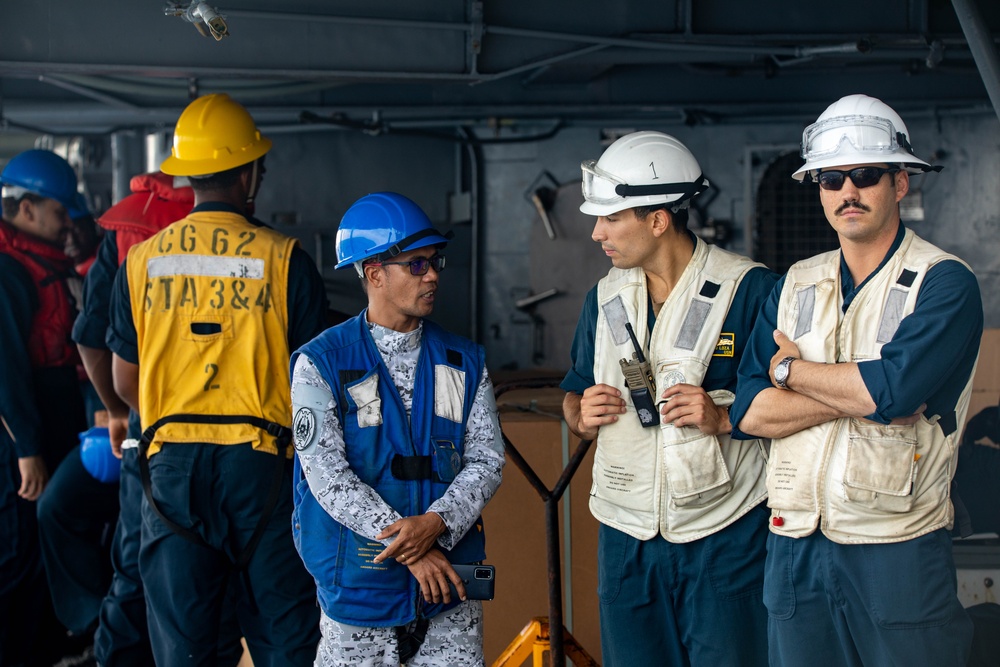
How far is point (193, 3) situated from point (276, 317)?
108 centimetres

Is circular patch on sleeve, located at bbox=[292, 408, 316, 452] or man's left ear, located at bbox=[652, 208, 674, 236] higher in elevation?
man's left ear, located at bbox=[652, 208, 674, 236]

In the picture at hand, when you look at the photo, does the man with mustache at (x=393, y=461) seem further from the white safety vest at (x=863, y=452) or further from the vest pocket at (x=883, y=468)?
the vest pocket at (x=883, y=468)

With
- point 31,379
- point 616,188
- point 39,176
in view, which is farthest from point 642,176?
point 39,176

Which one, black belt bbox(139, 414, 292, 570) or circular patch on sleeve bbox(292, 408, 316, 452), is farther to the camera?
black belt bbox(139, 414, 292, 570)

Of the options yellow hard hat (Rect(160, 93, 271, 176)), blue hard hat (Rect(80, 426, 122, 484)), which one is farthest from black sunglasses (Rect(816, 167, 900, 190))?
blue hard hat (Rect(80, 426, 122, 484))

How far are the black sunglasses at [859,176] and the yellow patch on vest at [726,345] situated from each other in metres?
0.54

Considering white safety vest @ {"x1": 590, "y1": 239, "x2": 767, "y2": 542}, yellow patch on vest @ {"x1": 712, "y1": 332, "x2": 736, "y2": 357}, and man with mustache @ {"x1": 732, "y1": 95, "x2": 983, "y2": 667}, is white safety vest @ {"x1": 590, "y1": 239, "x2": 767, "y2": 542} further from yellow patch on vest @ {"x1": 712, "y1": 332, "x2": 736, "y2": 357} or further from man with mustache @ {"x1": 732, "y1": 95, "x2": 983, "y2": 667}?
man with mustache @ {"x1": 732, "y1": 95, "x2": 983, "y2": 667}

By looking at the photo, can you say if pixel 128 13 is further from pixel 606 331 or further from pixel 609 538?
pixel 609 538

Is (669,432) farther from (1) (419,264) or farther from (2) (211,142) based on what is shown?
(2) (211,142)

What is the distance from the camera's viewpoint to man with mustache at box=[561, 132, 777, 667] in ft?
9.04

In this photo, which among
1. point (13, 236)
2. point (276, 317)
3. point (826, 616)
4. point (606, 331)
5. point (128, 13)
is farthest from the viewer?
point (13, 236)

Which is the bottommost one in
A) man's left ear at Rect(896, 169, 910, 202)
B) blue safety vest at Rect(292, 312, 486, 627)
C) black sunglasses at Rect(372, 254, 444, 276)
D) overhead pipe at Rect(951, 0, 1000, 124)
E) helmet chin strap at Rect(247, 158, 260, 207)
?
blue safety vest at Rect(292, 312, 486, 627)

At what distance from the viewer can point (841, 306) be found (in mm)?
2518

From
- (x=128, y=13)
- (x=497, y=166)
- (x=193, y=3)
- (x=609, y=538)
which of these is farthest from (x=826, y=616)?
(x=497, y=166)
